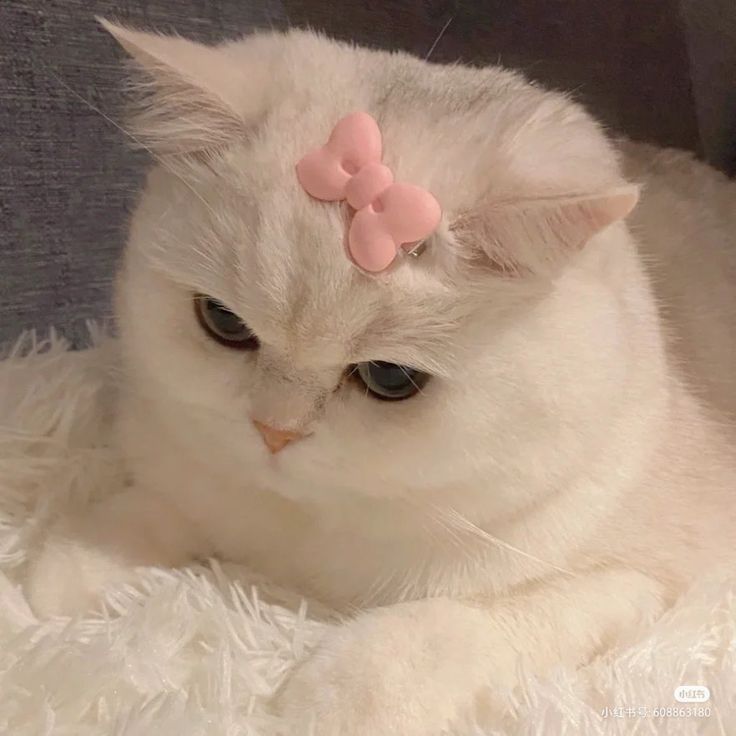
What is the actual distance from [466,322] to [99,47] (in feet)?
2.87

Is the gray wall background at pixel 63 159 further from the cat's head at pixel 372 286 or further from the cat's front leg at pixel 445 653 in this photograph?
the cat's front leg at pixel 445 653

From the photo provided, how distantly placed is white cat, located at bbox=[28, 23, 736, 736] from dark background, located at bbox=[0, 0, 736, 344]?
1.56ft

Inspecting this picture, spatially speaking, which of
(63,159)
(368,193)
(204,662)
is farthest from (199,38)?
(204,662)

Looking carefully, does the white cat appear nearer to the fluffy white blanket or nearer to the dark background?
the fluffy white blanket

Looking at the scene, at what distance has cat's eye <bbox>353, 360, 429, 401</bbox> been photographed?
0.75m

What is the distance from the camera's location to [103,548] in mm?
969

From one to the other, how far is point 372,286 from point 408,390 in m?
0.10

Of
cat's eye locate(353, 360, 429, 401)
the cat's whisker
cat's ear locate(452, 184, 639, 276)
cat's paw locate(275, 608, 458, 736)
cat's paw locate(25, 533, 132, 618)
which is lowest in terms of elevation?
cat's paw locate(25, 533, 132, 618)

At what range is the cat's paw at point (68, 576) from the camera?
907 millimetres

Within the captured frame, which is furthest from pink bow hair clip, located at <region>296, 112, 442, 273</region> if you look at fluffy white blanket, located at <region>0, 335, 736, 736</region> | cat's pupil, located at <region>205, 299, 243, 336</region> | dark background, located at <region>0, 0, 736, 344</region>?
dark background, located at <region>0, 0, 736, 344</region>

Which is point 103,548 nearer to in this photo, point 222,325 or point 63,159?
point 222,325

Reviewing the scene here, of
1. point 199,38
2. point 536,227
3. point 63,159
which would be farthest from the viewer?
point 199,38

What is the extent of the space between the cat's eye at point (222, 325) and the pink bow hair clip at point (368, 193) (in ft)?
0.47

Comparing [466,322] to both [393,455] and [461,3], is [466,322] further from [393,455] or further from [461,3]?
[461,3]
